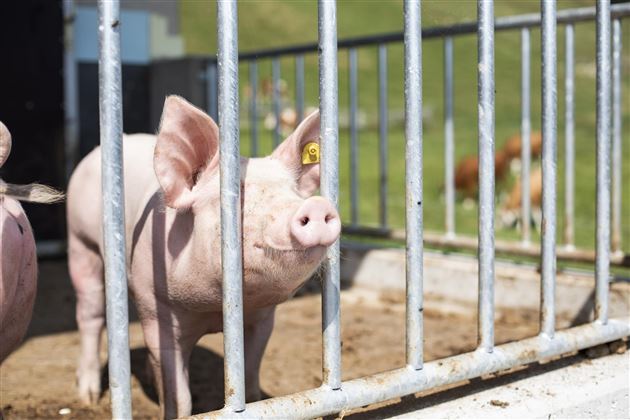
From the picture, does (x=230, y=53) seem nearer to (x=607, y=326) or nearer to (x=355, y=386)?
(x=355, y=386)

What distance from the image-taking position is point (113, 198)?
4.44 feet

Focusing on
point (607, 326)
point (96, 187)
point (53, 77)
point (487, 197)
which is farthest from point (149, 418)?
point (53, 77)

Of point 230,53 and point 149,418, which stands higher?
point 230,53

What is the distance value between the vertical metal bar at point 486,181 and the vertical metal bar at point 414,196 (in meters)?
0.20

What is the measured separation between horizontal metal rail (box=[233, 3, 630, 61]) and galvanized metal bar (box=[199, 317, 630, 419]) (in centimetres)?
147

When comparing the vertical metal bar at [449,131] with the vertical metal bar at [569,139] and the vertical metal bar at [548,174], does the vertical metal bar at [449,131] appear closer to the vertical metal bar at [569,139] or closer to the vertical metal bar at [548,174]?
the vertical metal bar at [569,139]

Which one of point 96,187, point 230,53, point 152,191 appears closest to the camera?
point 230,53

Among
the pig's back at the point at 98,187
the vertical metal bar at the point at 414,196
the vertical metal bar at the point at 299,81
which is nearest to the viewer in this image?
the vertical metal bar at the point at 414,196

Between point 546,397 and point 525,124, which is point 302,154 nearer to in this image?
point 546,397

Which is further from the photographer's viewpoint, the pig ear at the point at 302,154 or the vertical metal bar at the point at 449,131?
the vertical metal bar at the point at 449,131

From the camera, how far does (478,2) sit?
186 centimetres

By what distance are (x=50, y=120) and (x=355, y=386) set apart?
4112 mm

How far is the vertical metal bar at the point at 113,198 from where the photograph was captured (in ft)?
4.38

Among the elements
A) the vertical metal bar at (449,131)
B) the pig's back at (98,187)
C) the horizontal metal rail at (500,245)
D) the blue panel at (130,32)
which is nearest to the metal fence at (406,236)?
the pig's back at (98,187)
